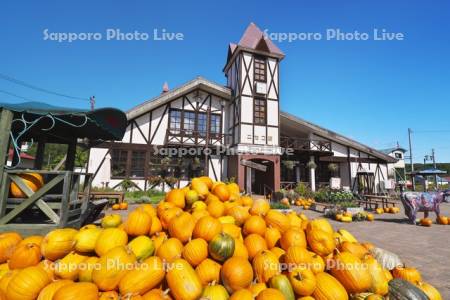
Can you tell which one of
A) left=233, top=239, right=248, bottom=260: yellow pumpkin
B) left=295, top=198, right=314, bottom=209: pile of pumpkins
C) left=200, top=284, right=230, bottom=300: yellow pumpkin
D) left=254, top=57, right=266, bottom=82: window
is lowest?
left=295, top=198, right=314, bottom=209: pile of pumpkins

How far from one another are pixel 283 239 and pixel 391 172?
26.5 meters

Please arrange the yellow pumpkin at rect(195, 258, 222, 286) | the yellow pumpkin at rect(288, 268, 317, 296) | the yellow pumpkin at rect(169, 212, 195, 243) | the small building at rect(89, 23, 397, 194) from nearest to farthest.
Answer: the yellow pumpkin at rect(288, 268, 317, 296), the yellow pumpkin at rect(195, 258, 222, 286), the yellow pumpkin at rect(169, 212, 195, 243), the small building at rect(89, 23, 397, 194)

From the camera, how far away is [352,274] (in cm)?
193

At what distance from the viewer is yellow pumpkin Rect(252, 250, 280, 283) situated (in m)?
1.98

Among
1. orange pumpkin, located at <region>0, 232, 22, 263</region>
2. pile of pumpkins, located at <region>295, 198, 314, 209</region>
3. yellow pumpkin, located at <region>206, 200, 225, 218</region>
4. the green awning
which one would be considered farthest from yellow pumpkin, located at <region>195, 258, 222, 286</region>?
pile of pumpkins, located at <region>295, 198, 314, 209</region>

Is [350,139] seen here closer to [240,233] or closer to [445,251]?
[445,251]

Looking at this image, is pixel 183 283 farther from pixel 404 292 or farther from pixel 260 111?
pixel 260 111

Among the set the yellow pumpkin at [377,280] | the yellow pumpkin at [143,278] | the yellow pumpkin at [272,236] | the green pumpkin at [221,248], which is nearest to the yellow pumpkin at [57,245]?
the yellow pumpkin at [143,278]

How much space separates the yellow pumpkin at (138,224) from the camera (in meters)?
2.30

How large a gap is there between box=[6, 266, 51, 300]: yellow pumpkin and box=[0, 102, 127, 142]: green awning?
92.9 inches

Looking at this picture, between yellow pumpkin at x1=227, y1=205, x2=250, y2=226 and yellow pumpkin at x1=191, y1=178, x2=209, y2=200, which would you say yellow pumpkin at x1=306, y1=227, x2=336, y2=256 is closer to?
yellow pumpkin at x1=227, y1=205, x2=250, y2=226

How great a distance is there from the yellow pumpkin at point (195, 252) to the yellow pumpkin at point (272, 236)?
829mm

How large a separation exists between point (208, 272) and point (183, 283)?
306 mm

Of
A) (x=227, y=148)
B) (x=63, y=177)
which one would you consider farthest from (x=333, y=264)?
(x=227, y=148)
